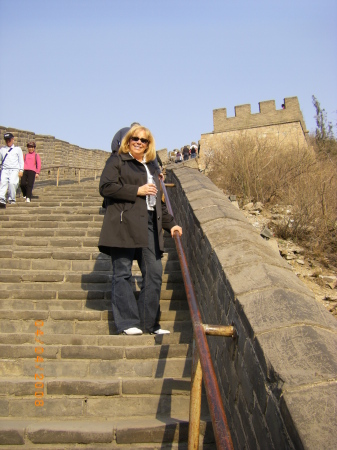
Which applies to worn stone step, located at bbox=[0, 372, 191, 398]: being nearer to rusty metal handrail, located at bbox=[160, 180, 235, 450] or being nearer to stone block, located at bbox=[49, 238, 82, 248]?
rusty metal handrail, located at bbox=[160, 180, 235, 450]

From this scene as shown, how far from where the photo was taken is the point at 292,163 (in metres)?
9.70

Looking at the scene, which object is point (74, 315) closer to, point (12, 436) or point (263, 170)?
point (12, 436)

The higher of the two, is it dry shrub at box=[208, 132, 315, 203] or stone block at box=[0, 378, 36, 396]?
dry shrub at box=[208, 132, 315, 203]

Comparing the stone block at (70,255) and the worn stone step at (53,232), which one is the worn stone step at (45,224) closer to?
the worn stone step at (53,232)

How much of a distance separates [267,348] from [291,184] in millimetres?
7309

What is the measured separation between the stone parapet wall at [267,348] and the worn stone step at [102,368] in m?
0.45

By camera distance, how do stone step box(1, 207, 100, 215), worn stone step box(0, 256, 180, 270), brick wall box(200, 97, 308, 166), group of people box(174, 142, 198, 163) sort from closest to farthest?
worn stone step box(0, 256, 180, 270), stone step box(1, 207, 100, 215), brick wall box(200, 97, 308, 166), group of people box(174, 142, 198, 163)

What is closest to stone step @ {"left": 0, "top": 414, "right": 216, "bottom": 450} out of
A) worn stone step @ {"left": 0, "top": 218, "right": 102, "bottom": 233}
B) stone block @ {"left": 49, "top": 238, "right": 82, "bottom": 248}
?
stone block @ {"left": 49, "top": 238, "right": 82, "bottom": 248}

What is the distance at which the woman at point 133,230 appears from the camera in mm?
3795

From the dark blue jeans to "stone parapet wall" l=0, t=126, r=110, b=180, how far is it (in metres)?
9.85

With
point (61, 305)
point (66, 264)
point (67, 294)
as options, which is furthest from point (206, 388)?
point (66, 264)

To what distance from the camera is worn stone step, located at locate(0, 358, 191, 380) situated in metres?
3.54

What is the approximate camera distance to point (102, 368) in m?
3.56

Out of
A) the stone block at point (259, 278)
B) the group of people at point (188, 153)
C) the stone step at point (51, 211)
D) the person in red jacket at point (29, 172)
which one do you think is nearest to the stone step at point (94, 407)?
the stone block at point (259, 278)
